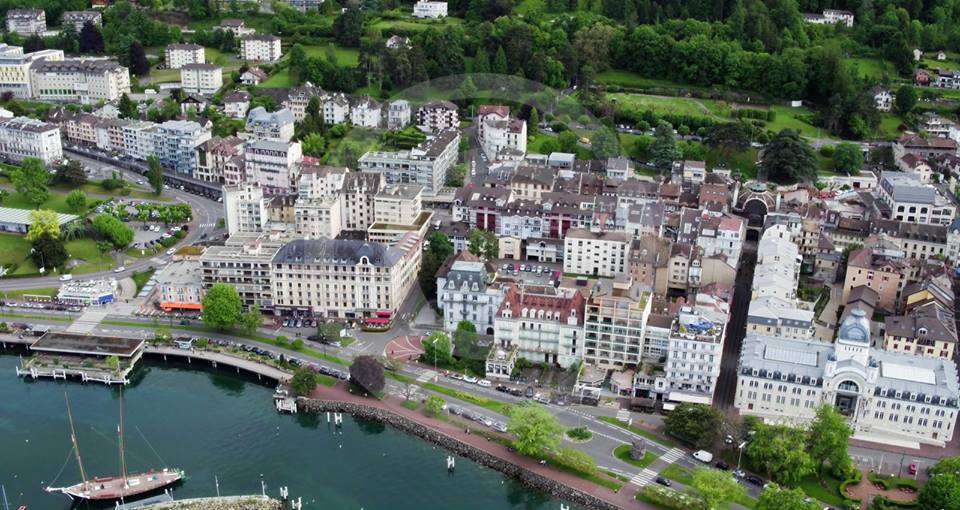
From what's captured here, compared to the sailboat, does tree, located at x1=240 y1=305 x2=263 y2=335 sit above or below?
above

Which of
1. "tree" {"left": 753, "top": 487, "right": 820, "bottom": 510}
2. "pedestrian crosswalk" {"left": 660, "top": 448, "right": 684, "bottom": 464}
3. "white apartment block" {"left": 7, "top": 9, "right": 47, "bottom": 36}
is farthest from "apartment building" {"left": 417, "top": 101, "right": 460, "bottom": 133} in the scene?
"tree" {"left": 753, "top": 487, "right": 820, "bottom": 510}

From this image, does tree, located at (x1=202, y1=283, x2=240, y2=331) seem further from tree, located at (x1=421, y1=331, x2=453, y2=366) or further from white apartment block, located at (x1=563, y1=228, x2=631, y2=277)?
white apartment block, located at (x1=563, y1=228, x2=631, y2=277)

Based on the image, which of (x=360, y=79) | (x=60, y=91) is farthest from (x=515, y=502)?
(x=60, y=91)

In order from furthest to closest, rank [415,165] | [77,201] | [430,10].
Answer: [430,10] < [415,165] < [77,201]

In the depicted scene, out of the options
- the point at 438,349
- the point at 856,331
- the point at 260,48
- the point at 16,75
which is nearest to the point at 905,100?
the point at 856,331

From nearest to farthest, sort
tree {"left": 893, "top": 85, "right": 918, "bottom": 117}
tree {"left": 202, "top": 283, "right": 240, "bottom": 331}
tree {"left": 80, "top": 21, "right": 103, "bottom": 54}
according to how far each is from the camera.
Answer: tree {"left": 202, "top": 283, "right": 240, "bottom": 331}
tree {"left": 893, "top": 85, "right": 918, "bottom": 117}
tree {"left": 80, "top": 21, "right": 103, "bottom": 54}

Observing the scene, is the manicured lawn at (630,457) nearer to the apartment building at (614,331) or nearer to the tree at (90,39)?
the apartment building at (614,331)

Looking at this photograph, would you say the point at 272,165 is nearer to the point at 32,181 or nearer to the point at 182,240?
the point at 182,240
